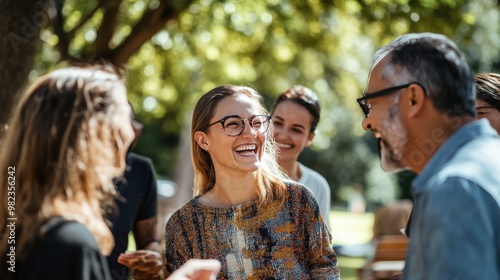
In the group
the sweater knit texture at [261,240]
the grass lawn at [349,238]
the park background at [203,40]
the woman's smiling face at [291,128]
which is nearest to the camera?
the sweater knit texture at [261,240]

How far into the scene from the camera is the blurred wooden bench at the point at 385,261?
961cm

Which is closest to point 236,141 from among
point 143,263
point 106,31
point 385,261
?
point 143,263

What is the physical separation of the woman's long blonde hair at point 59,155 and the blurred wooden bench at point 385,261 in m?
7.61

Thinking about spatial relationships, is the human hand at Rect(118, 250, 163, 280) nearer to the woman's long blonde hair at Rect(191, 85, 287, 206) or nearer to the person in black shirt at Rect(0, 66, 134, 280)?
the woman's long blonde hair at Rect(191, 85, 287, 206)

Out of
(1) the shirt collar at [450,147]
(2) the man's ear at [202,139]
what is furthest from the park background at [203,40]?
(1) the shirt collar at [450,147]

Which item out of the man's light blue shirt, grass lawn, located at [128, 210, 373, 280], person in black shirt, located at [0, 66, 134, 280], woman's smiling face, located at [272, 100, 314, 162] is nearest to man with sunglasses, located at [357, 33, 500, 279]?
the man's light blue shirt

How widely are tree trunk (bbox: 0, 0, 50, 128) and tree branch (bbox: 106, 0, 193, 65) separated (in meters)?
3.27

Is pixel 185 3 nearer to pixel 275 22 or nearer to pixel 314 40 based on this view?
pixel 275 22

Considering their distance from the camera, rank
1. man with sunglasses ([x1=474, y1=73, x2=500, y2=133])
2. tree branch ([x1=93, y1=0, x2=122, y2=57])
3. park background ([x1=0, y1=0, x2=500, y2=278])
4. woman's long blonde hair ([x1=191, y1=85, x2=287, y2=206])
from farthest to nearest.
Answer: tree branch ([x1=93, y1=0, x2=122, y2=57])
park background ([x1=0, y1=0, x2=500, y2=278])
man with sunglasses ([x1=474, y1=73, x2=500, y2=133])
woman's long blonde hair ([x1=191, y1=85, x2=287, y2=206])

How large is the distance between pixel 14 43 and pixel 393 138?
4.92m

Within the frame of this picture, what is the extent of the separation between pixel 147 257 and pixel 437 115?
1.86 m

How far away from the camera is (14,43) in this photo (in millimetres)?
6598

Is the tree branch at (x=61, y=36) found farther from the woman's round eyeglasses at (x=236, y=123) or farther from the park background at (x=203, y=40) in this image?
the woman's round eyeglasses at (x=236, y=123)

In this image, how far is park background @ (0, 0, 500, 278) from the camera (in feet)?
22.9
